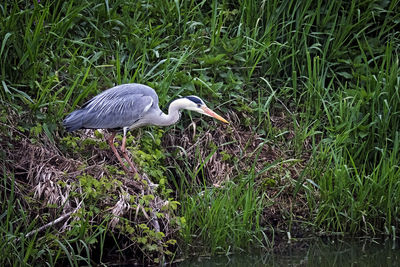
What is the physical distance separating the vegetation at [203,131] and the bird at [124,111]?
0.67 ft

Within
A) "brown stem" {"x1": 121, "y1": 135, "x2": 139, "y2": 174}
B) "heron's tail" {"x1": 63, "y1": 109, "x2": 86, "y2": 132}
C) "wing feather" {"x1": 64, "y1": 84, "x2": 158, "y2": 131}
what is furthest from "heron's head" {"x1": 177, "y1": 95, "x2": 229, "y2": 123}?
"heron's tail" {"x1": 63, "y1": 109, "x2": 86, "y2": 132}

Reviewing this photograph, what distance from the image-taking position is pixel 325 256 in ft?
18.5

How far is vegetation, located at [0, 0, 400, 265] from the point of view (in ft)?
17.8

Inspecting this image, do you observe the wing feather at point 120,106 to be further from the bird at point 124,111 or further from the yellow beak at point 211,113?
the yellow beak at point 211,113

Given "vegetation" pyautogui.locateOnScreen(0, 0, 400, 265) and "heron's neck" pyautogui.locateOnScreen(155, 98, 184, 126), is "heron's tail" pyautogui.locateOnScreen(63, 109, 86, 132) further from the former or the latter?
"heron's neck" pyautogui.locateOnScreen(155, 98, 184, 126)

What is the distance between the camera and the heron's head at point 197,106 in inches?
241

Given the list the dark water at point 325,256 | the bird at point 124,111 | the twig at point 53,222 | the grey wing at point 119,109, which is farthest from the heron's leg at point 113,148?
the dark water at point 325,256

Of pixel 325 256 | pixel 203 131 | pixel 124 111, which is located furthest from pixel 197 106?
pixel 325 256

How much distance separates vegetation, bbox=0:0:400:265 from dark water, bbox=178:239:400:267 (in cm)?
13

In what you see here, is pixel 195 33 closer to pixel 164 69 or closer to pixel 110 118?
pixel 164 69

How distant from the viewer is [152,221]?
5453 mm

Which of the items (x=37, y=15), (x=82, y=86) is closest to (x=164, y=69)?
(x=82, y=86)

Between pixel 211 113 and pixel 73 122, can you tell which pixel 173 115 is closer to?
pixel 211 113

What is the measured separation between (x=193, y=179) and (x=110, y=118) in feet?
2.87
